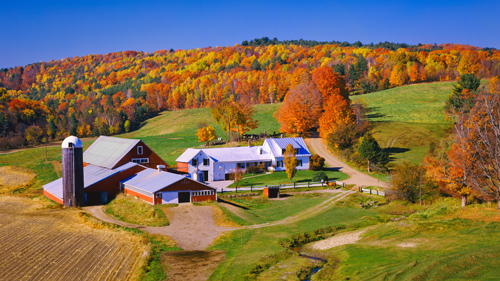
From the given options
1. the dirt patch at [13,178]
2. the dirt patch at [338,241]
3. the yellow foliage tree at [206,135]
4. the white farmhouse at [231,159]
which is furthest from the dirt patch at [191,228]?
the yellow foliage tree at [206,135]

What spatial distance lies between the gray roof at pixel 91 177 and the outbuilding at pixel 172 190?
551 cm

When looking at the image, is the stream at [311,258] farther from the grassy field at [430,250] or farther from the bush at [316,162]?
the bush at [316,162]

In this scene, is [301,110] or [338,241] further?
[301,110]

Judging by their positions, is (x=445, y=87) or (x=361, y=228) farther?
(x=445, y=87)

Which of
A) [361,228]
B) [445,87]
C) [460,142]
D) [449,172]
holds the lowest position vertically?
[361,228]

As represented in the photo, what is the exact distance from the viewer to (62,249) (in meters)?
33.6

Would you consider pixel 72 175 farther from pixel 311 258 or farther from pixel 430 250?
pixel 430 250

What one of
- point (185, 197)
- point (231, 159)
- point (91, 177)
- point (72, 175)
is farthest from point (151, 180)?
point (231, 159)

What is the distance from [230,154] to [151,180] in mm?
19505

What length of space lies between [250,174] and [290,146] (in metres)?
7.72

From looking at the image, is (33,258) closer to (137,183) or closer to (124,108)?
(137,183)

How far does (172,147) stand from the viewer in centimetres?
9569

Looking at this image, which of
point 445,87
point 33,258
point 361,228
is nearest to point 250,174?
point 361,228

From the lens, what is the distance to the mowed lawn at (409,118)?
79500 millimetres
